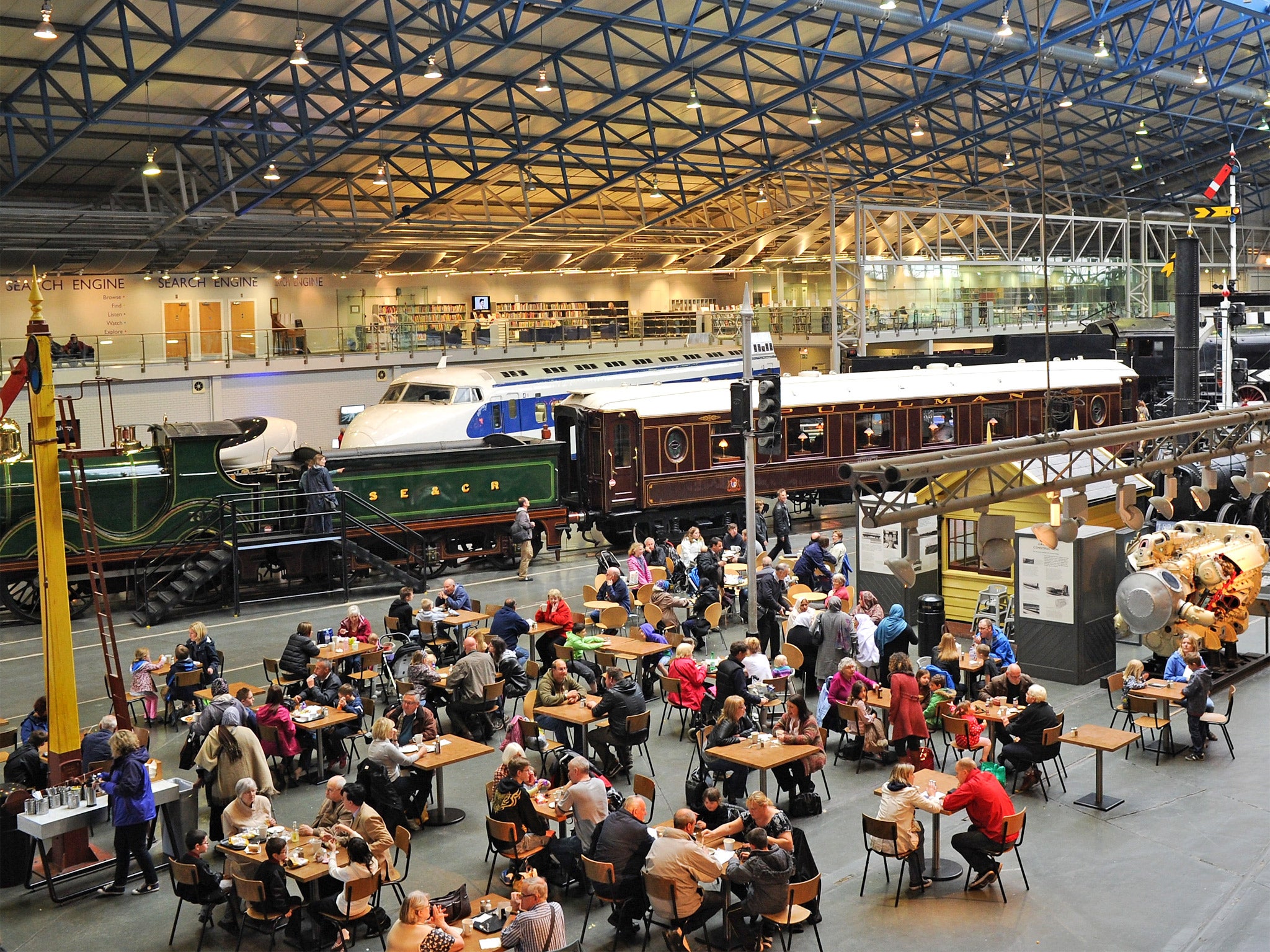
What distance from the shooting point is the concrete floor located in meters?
8.77

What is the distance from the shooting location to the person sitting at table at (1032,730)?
1089cm

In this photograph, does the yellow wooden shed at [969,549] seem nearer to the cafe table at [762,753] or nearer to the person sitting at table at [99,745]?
the cafe table at [762,753]

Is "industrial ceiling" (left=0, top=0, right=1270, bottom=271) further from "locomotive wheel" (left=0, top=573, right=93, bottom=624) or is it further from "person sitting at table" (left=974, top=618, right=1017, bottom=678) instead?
"person sitting at table" (left=974, top=618, right=1017, bottom=678)

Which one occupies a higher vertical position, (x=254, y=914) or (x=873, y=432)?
(x=873, y=432)

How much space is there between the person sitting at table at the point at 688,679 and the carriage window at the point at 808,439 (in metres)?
13.3

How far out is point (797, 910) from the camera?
844cm


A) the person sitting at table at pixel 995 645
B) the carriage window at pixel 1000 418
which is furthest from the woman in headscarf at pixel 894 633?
the carriage window at pixel 1000 418

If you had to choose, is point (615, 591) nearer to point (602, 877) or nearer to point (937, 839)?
point (937, 839)

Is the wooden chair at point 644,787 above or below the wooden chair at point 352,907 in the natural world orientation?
above

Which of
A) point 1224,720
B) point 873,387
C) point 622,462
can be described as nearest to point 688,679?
point 1224,720

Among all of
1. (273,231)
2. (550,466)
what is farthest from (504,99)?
(550,466)

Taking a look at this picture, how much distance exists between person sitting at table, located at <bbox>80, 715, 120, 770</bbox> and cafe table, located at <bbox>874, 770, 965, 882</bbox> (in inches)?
246

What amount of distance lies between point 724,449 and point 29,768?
15924mm

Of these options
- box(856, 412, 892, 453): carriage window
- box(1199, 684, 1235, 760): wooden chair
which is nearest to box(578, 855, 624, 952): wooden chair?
box(1199, 684, 1235, 760): wooden chair
